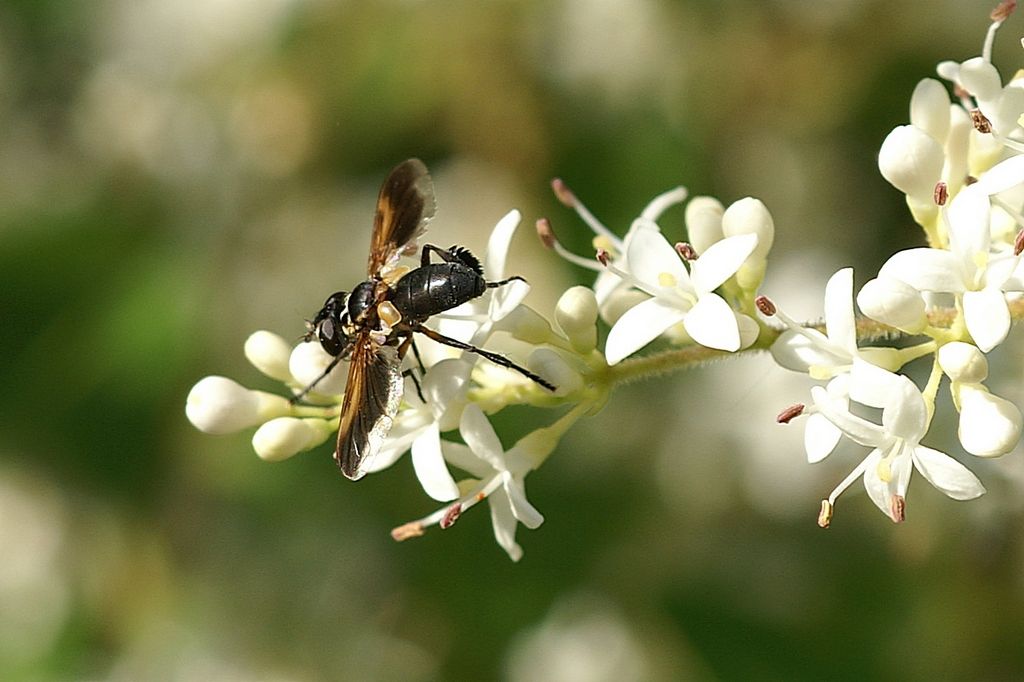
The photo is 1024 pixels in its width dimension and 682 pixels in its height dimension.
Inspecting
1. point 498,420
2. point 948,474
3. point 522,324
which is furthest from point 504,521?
point 498,420

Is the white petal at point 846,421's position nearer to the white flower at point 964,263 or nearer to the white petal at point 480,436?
the white flower at point 964,263

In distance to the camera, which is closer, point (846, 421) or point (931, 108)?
point (846, 421)

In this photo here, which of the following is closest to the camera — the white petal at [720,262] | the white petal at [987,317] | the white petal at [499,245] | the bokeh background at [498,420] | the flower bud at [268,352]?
the white petal at [987,317]

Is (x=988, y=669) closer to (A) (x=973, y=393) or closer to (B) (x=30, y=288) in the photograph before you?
(A) (x=973, y=393)

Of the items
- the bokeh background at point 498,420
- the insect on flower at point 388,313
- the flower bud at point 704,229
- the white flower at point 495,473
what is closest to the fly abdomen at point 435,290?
the insect on flower at point 388,313

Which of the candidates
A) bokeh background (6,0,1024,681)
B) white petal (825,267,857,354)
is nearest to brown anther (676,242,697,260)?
white petal (825,267,857,354)

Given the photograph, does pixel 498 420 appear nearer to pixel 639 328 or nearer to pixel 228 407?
pixel 228 407

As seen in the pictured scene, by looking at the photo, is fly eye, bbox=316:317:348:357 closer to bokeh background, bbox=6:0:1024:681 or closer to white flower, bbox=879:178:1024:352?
white flower, bbox=879:178:1024:352

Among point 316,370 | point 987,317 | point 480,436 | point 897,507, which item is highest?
point 316,370
